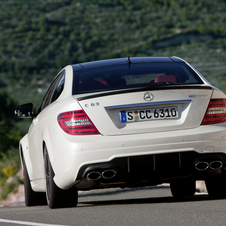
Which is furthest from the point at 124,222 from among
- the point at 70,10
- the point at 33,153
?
the point at 70,10

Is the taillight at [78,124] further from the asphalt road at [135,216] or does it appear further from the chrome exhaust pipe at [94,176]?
the asphalt road at [135,216]

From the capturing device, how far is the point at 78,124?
6.02 meters

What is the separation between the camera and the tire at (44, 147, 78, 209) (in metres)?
6.45

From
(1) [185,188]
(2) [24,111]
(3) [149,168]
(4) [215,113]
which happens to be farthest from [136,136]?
(1) [185,188]

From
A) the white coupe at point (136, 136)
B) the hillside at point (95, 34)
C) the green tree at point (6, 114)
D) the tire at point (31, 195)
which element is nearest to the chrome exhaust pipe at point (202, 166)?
the white coupe at point (136, 136)

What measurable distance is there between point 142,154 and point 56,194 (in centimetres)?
116

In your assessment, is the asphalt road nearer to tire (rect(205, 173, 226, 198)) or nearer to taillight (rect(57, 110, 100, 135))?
tire (rect(205, 173, 226, 198))

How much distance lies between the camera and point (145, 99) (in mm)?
5977

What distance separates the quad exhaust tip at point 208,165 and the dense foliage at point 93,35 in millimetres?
66235

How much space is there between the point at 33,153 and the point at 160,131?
2.18 meters

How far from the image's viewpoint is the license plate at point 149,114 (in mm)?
5969

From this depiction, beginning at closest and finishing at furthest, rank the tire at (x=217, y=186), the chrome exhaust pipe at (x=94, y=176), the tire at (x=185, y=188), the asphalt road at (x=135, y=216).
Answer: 1. the asphalt road at (x=135, y=216)
2. the chrome exhaust pipe at (x=94, y=176)
3. the tire at (x=217, y=186)
4. the tire at (x=185, y=188)

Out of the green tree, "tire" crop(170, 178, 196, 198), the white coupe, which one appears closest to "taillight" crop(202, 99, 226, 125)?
the white coupe

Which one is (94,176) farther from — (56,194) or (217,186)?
(217,186)
